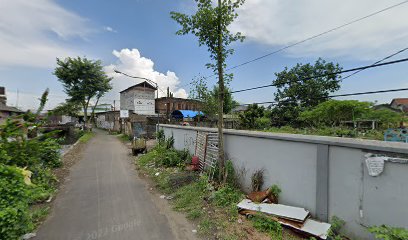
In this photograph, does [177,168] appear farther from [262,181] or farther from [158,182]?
[262,181]

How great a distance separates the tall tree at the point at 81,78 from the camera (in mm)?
30594

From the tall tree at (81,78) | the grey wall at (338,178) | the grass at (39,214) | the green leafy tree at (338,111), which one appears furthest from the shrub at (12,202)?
the tall tree at (81,78)

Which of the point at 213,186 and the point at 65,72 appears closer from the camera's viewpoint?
the point at 213,186

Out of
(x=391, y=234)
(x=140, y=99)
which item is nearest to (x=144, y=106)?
(x=140, y=99)

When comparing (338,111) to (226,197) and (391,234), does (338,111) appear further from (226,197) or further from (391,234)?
(391,234)

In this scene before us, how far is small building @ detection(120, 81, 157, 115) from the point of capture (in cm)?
3806

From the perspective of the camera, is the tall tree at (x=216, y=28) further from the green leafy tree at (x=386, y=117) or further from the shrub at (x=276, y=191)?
the green leafy tree at (x=386, y=117)

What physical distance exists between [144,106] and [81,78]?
1103 cm

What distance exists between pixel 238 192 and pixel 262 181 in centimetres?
81

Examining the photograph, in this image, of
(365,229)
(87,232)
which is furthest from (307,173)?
(87,232)

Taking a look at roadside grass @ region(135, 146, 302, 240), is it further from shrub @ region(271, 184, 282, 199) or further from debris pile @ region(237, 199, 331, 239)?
shrub @ region(271, 184, 282, 199)

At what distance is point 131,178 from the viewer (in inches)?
325

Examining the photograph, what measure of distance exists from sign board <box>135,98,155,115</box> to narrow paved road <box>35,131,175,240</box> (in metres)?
30.7

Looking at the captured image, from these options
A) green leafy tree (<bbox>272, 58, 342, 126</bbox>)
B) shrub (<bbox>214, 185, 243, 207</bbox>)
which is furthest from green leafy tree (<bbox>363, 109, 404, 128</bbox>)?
shrub (<bbox>214, 185, 243, 207</bbox>)
